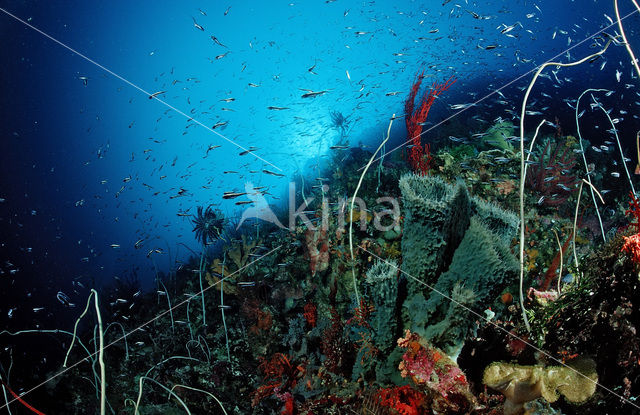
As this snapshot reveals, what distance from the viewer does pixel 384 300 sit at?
270cm

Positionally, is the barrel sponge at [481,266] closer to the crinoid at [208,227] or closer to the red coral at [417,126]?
the red coral at [417,126]

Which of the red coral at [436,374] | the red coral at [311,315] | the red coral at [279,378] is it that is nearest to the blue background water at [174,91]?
the red coral at [311,315]

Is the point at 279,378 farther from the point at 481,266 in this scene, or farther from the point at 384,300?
the point at 481,266

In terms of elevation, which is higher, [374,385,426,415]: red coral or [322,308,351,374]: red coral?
[374,385,426,415]: red coral

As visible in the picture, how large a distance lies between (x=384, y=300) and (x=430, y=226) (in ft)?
2.66

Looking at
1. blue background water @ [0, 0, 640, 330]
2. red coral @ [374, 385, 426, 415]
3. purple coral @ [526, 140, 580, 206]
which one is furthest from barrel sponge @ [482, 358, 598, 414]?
blue background water @ [0, 0, 640, 330]

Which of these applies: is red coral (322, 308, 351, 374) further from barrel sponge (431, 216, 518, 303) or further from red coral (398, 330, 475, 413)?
barrel sponge (431, 216, 518, 303)

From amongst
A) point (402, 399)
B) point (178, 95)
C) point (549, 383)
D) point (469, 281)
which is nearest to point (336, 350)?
point (402, 399)

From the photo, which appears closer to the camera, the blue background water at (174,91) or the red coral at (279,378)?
the red coral at (279,378)

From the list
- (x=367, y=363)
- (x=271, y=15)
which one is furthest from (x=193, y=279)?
(x=271, y=15)

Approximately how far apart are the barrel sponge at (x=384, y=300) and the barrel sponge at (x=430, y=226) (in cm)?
18

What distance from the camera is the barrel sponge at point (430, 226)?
8.03ft

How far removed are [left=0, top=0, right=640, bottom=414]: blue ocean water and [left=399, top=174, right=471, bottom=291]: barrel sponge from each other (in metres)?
9.55

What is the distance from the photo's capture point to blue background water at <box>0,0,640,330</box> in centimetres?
2250
